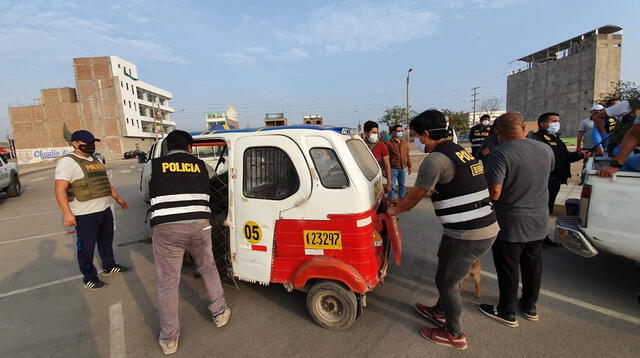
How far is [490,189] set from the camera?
2.51 metres

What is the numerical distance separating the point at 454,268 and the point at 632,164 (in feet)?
7.20

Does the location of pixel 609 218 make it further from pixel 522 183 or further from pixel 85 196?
pixel 85 196

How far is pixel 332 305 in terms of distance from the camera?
2.72m

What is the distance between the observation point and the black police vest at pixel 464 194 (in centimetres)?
216

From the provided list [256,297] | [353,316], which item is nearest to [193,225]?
[256,297]

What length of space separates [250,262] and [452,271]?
71.3 inches

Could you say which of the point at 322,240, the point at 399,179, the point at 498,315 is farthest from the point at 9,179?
the point at 498,315

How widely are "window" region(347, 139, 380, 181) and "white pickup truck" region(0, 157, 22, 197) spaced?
485 inches

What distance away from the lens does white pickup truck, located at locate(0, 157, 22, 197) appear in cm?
961

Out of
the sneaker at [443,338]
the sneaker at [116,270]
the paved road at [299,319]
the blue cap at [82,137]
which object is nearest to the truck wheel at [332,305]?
the paved road at [299,319]

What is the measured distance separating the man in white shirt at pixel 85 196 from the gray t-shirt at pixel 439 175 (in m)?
3.63

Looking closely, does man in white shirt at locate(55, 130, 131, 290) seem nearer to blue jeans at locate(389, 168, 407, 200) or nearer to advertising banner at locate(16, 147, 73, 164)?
blue jeans at locate(389, 168, 407, 200)

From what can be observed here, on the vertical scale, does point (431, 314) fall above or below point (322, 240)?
below

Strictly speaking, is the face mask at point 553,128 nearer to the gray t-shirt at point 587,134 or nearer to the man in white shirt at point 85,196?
Result: the gray t-shirt at point 587,134
